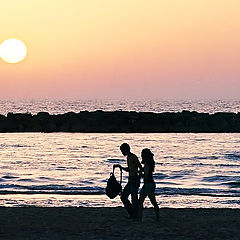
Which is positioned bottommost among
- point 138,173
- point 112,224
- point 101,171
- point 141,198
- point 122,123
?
point 112,224

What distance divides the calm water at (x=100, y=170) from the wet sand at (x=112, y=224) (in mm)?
3434

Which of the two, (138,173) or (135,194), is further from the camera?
(135,194)

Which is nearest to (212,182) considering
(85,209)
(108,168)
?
(108,168)

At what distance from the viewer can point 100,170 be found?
31.9 meters

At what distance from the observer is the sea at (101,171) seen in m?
21.7

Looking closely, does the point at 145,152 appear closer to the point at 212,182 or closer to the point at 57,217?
the point at 57,217

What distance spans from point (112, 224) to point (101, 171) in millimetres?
16884

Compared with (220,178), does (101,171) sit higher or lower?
higher

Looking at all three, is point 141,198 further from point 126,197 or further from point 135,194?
point 126,197

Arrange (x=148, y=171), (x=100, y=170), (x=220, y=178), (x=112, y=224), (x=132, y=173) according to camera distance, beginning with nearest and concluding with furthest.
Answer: (x=148, y=171) → (x=132, y=173) → (x=112, y=224) → (x=220, y=178) → (x=100, y=170)

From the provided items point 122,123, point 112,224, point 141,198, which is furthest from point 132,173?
point 122,123

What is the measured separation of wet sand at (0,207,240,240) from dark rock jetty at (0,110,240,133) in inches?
1979

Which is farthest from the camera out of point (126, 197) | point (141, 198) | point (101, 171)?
point (101, 171)

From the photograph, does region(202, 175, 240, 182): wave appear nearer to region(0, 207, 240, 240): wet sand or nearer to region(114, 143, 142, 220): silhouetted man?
region(0, 207, 240, 240): wet sand
